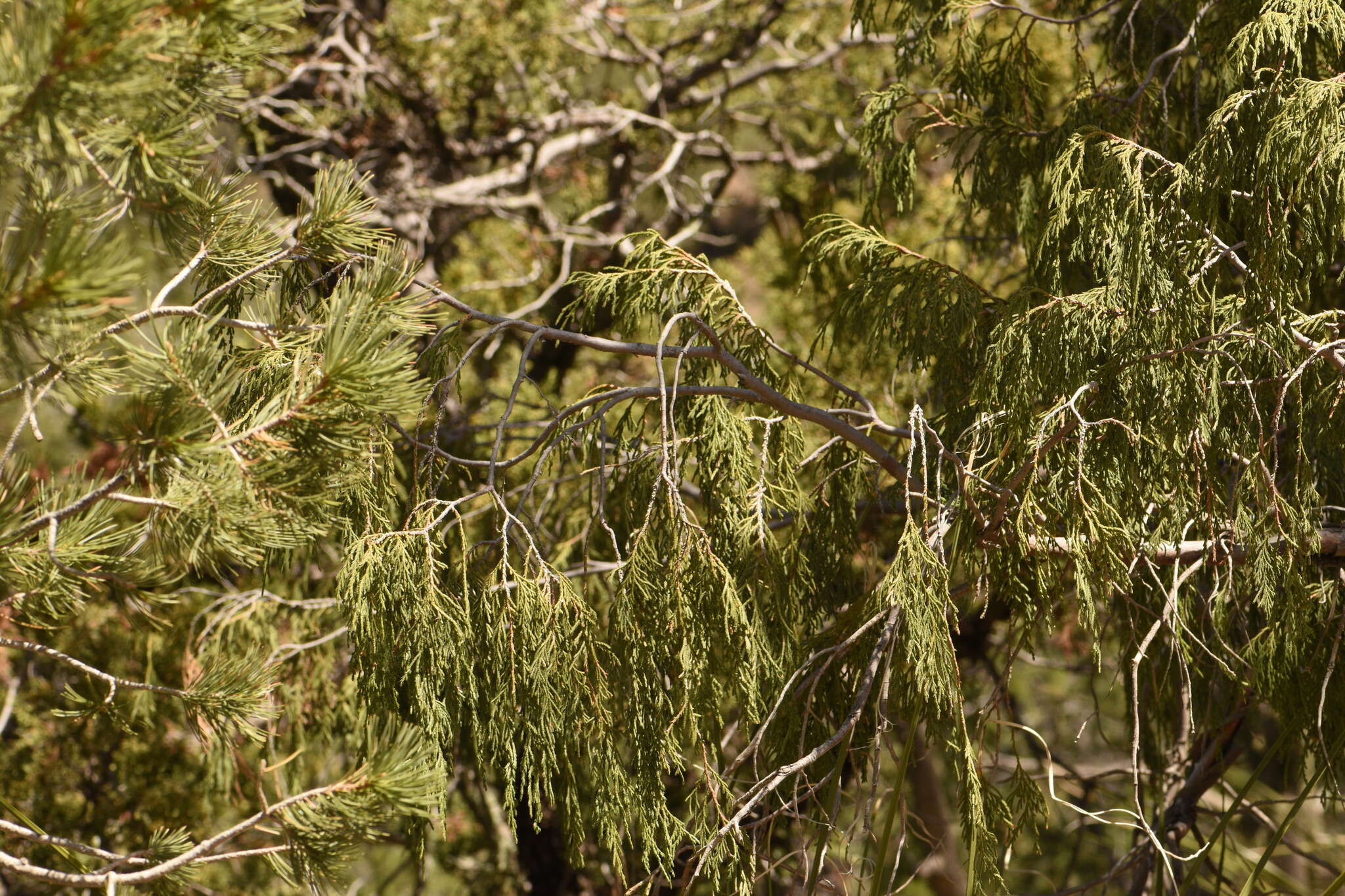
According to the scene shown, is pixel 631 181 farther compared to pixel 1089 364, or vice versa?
pixel 631 181

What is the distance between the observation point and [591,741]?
2.09 meters

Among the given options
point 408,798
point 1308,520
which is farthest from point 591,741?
point 1308,520

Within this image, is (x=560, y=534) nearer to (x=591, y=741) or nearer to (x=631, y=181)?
(x=591, y=741)

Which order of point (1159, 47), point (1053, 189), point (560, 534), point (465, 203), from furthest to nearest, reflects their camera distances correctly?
point (465, 203) → point (560, 534) → point (1159, 47) → point (1053, 189)

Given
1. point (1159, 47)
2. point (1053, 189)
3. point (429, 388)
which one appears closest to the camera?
point (429, 388)

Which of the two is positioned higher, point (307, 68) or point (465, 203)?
point (307, 68)

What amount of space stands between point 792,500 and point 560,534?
1278 mm

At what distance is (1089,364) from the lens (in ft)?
6.80

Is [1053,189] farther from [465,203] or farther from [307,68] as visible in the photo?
[307,68]

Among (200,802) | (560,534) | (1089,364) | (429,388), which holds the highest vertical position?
(429,388)

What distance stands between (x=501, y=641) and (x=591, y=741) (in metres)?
0.33

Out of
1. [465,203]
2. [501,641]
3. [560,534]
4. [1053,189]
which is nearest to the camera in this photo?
[501,641]

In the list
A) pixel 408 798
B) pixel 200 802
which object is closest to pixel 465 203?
pixel 200 802

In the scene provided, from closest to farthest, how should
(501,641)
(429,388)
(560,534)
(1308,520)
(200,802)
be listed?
1. (429,388)
2. (501,641)
3. (1308,520)
4. (560,534)
5. (200,802)
